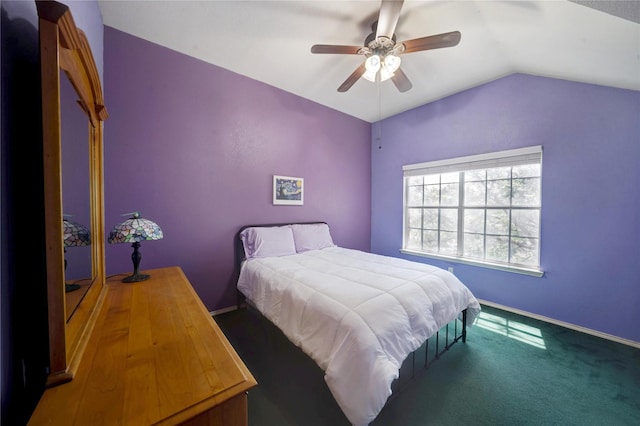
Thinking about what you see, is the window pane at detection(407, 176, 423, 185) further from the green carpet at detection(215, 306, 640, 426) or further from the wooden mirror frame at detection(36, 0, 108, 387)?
the wooden mirror frame at detection(36, 0, 108, 387)

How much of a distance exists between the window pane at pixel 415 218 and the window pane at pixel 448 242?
38 centimetres

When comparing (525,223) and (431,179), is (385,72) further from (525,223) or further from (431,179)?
(525,223)

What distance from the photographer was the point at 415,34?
6.88 ft

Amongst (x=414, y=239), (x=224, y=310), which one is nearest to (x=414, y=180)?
(x=414, y=239)

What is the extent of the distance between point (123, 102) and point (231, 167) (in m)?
1.11

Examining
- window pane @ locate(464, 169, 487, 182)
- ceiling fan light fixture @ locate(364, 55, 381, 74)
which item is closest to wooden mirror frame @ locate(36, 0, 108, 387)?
ceiling fan light fixture @ locate(364, 55, 381, 74)

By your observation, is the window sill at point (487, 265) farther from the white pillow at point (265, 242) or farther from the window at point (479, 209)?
the white pillow at point (265, 242)

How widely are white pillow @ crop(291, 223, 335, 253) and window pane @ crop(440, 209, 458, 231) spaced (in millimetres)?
1745

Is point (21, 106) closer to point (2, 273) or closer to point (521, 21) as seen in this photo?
point (2, 273)

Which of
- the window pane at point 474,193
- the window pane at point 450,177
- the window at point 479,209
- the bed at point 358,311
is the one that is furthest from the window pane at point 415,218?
the bed at point 358,311

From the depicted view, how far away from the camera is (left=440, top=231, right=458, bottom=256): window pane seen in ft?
10.9

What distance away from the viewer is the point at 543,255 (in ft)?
8.37

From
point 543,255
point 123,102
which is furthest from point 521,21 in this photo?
point 123,102

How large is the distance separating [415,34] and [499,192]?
2.15 m
